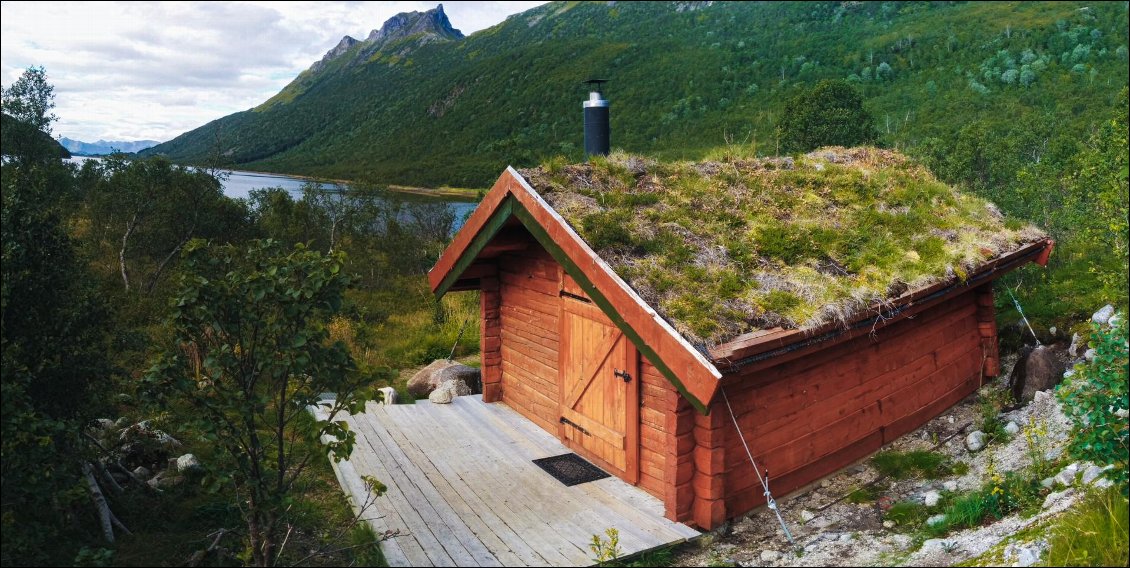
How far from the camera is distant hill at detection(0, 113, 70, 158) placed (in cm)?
2058

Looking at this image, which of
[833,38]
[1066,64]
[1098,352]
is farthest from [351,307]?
[833,38]

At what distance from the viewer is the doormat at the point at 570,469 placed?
299 inches

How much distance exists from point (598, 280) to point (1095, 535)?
4018 millimetres

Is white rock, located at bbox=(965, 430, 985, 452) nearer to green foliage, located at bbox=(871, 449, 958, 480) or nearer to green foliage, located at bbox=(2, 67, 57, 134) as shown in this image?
green foliage, located at bbox=(871, 449, 958, 480)

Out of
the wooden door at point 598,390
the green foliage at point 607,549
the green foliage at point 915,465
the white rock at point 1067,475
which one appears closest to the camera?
the green foliage at point 607,549

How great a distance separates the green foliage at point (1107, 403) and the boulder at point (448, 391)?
7759 mm

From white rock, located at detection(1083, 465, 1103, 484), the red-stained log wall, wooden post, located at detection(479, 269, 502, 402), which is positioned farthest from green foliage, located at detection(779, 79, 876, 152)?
white rock, located at detection(1083, 465, 1103, 484)

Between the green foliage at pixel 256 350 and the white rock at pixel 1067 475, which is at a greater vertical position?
the green foliage at pixel 256 350

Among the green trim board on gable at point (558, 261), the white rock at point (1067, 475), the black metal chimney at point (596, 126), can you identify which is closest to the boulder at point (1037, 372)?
the white rock at point (1067, 475)

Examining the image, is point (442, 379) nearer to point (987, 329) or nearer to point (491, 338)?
point (491, 338)

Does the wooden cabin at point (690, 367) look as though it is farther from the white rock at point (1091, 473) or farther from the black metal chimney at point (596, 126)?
the white rock at point (1091, 473)

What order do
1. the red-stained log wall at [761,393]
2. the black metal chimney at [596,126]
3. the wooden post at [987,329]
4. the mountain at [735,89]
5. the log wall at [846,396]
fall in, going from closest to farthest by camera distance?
the red-stained log wall at [761,393]
the log wall at [846,396]
the wooden post at [987,329]
the black metal chimney at [596,126]
the mountain at [735,89]

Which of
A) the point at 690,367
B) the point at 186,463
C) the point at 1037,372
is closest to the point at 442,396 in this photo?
the point at 186,463

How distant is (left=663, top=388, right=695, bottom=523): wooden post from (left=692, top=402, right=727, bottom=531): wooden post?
0.06 meters
